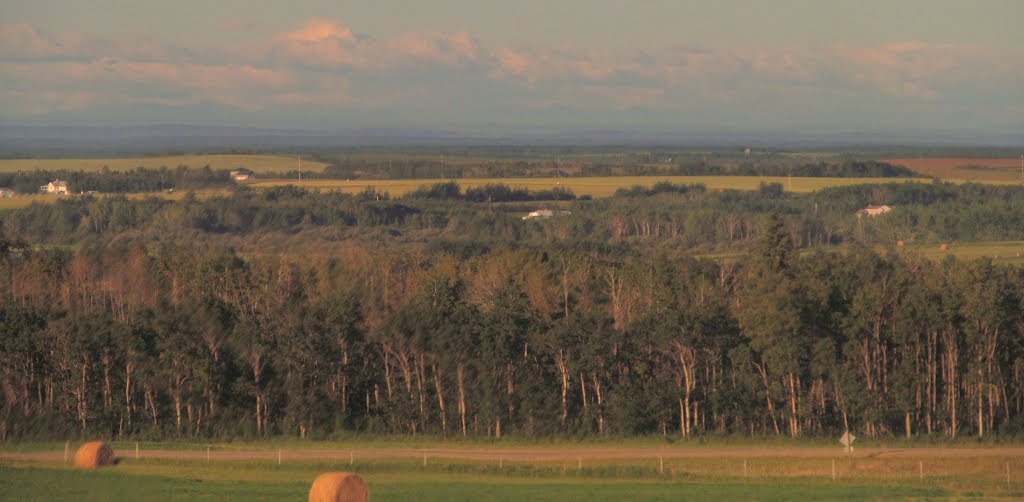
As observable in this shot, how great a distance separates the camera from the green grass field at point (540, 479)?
3659 centimetres

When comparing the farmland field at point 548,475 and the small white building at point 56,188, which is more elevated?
the small white building at point 56,188

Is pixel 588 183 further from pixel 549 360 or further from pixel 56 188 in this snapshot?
pixel 549 360

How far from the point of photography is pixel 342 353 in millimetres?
54688

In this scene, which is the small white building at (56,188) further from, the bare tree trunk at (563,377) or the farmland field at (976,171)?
the bare tree trunk at (563,377)

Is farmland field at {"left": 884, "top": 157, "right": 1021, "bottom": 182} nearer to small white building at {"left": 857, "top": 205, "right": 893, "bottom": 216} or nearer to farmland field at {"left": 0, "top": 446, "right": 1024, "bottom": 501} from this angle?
small white building at {"left": 857, "top": 205, "right": 893, "bottom": 216}

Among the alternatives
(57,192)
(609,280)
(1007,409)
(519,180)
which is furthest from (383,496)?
(519,180)

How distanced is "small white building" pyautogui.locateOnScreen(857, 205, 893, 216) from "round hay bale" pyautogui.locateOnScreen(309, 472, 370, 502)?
11526 centimetres

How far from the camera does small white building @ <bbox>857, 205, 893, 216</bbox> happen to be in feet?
470

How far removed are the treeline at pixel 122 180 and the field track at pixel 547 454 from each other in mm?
118544

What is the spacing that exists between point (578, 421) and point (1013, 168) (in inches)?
6092

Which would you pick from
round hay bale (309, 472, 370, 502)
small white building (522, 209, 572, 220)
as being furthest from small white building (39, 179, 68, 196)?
round hay bale (309, 472, 370, 502)

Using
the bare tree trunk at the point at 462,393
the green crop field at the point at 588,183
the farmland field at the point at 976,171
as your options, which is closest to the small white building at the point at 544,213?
the green crop field at the point at 588,183

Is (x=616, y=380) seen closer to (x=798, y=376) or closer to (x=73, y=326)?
(x=798, y=376)

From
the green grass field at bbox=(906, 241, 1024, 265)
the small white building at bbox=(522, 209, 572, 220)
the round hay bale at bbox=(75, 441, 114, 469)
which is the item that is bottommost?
the green grass field at bbox=(906, 241, 1024, 265)
